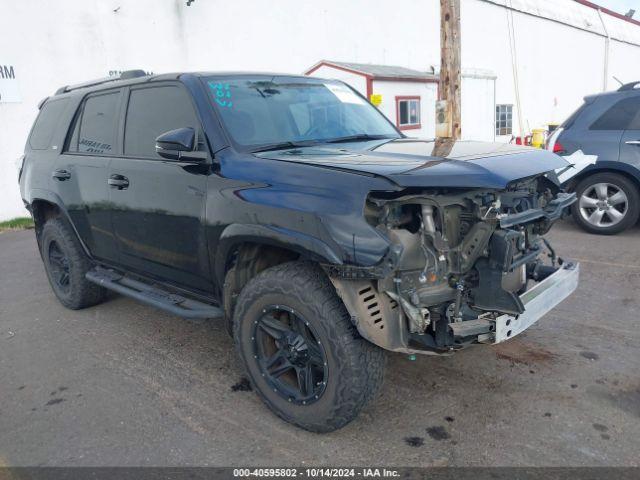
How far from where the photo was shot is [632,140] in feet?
21.3

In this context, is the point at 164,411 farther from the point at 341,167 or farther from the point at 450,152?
the point at 450,152

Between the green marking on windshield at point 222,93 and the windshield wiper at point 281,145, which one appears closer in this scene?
the windshield wiper at point 281,145

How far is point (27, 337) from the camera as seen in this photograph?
4.50 m

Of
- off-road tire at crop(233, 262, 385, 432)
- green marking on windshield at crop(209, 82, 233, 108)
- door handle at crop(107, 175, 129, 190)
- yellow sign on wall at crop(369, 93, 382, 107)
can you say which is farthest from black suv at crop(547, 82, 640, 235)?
yellow sign on wall at crop(369, 93, 382, 107)

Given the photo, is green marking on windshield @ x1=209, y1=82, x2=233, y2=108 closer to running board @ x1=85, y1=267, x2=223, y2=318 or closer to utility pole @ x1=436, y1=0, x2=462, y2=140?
running board @ x1=85, y1=267, x2=223, y2=318

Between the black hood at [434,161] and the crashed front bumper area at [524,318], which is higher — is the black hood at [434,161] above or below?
above

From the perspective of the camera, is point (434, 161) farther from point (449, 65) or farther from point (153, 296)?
point (449, 65)

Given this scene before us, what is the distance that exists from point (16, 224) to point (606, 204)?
31.4 feet

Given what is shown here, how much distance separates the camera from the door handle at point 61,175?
4.52m

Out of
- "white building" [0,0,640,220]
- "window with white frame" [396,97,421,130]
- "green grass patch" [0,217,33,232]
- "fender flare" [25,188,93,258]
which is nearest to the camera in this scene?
"fender flare" [25,188,93,258]

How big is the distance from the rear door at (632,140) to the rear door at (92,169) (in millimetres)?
5677

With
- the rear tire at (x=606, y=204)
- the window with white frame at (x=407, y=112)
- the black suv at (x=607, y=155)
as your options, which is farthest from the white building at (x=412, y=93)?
the rear tire at (x=606, y=204)

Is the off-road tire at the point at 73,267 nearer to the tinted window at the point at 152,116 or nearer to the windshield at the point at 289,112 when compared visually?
the tinted window at the point at 152,116

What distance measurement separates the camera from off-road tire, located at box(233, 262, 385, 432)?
266 centimetres
